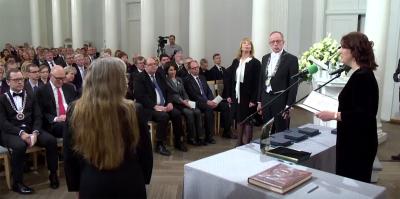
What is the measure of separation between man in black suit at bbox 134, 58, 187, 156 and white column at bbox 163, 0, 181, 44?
541cm

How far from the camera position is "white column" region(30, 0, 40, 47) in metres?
13.8

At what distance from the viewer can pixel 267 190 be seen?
206 cm

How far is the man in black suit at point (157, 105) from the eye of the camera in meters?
5.10

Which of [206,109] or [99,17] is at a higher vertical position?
[99,17]

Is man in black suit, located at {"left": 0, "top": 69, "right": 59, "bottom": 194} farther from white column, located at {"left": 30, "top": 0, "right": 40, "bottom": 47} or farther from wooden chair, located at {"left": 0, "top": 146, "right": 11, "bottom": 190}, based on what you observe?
white column, located at {"left": 30, "top": 0, "right": 40, "bottom": 47}

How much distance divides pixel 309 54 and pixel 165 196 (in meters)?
→ 2.18

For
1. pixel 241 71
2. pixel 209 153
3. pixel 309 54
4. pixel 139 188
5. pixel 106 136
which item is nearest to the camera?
pixel 106 136

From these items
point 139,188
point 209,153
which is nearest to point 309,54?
point 209,153

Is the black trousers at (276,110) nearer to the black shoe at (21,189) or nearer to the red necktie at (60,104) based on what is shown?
the red necktie at (60,104)

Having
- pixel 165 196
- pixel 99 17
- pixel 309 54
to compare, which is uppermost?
pixel 99 17

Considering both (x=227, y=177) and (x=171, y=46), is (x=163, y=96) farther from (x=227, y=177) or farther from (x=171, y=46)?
(x=171, y=46)

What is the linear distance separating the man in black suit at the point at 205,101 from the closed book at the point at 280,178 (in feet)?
10.9

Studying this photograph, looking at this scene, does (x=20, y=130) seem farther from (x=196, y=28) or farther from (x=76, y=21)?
(x=76, y=21)

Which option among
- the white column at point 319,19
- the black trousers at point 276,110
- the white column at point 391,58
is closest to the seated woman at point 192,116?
the black trousers at point 276,110
